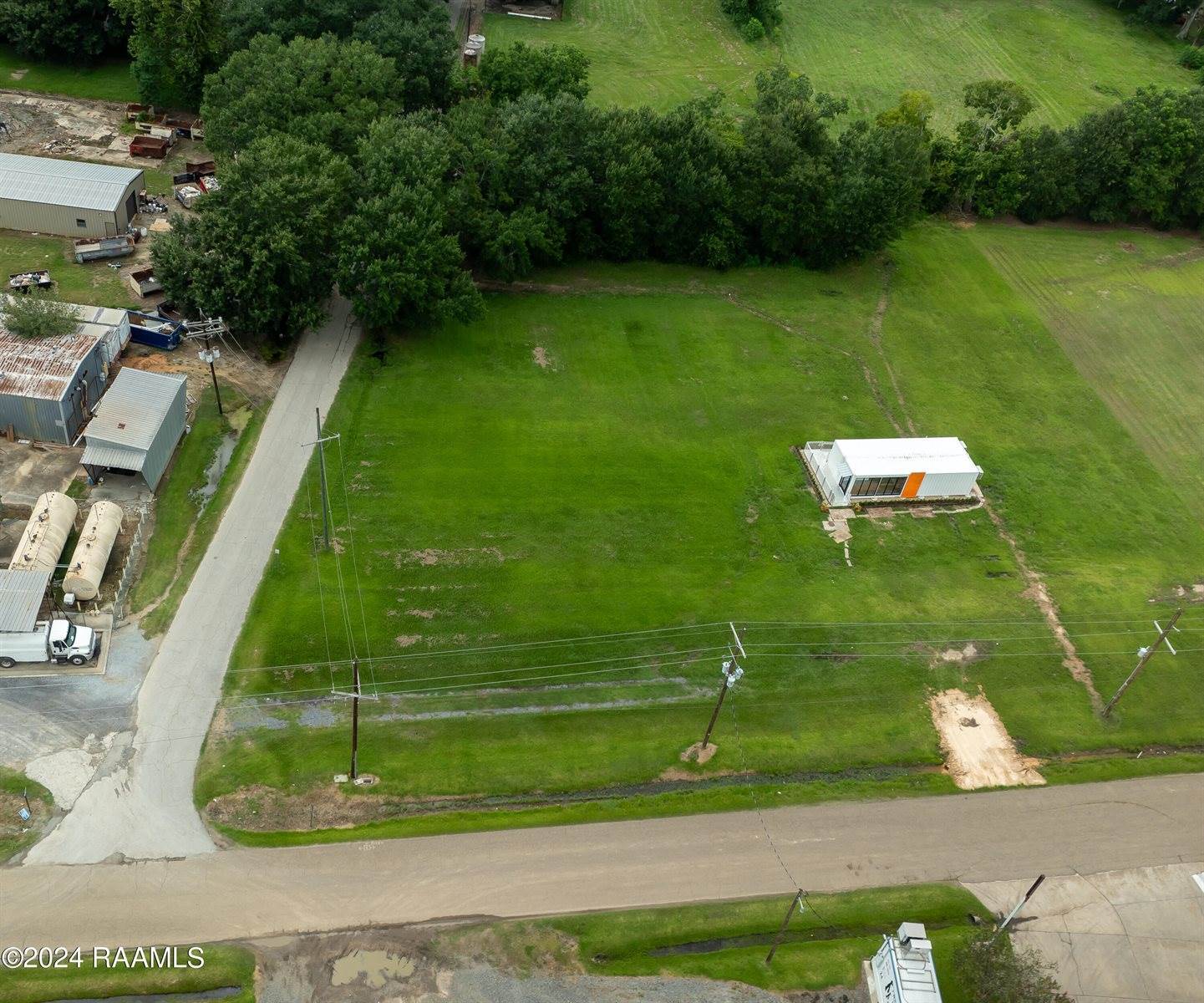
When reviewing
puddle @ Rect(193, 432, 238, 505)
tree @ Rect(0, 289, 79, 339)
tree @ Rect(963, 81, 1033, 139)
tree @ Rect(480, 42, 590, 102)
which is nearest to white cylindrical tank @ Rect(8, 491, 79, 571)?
puddle @ Rect(193, 432, 238, 505)

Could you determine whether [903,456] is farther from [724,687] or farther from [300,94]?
[300,94]

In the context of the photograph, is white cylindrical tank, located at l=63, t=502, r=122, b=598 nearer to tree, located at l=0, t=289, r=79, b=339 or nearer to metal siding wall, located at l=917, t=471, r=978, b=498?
tree, located at l=0, t=289, r=79, b=339

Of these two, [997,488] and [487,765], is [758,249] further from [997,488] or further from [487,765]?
[487,765]

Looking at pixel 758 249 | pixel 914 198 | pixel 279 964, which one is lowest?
pixel 279 964

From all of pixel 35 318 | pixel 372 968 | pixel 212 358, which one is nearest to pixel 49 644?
pixel 212 358

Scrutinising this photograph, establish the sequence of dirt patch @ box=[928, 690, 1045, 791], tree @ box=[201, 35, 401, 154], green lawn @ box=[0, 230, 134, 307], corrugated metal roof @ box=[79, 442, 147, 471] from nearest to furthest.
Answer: dirt patch @ box=[928, 690, 1045, 791], corrugated metal roof @ box=[79, 442, 147, 471], green lawn @ box=[0, 230, 134, 307], tree @ box=[201, 35, 401, 154]

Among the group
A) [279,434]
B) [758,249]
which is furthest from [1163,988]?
[758,249]
